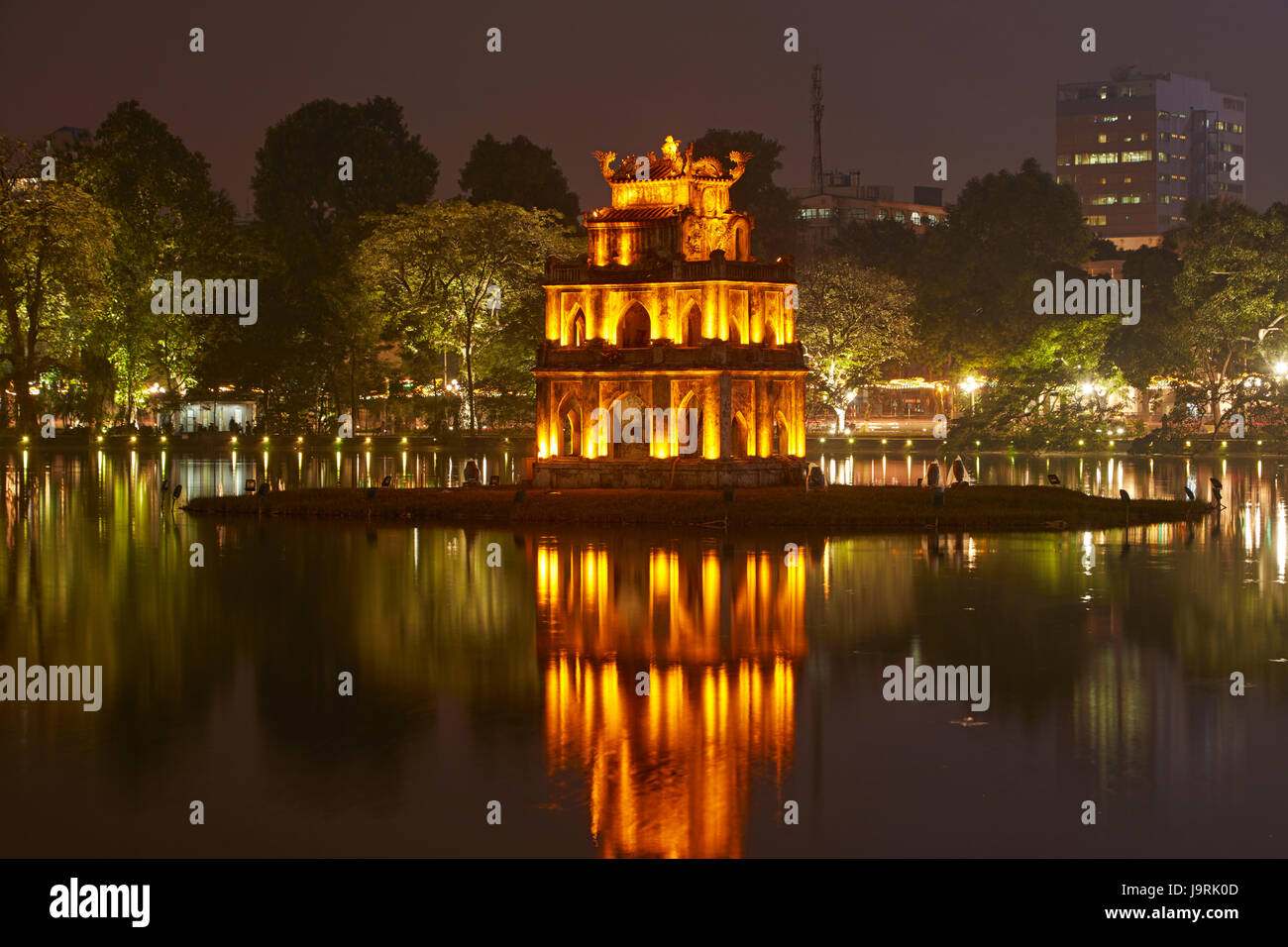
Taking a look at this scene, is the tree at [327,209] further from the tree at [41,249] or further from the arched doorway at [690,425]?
the arched doorway at [690,425]

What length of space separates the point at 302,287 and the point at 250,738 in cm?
9694

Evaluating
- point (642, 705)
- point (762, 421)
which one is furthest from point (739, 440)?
point (642, 705)

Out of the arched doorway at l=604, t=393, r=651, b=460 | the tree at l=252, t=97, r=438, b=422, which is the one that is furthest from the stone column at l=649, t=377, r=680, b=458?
the tree at l=252, t=97, r=438, b=422

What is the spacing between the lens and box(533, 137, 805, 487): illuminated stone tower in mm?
55781

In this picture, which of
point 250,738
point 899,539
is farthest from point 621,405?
point 250,738

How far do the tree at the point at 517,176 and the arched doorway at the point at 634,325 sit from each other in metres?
68.0

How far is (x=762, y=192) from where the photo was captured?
145250 mm

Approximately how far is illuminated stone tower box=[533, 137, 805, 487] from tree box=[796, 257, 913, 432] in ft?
159

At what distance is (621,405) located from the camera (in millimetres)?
57344

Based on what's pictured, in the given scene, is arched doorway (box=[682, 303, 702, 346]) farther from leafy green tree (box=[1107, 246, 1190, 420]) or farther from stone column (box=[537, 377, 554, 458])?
leafy green tree (box=[1107, 246, 1190, 420])

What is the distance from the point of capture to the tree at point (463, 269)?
9550 centimetres

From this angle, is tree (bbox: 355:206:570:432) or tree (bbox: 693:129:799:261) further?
tree (bbox: 693:129:799:261)
